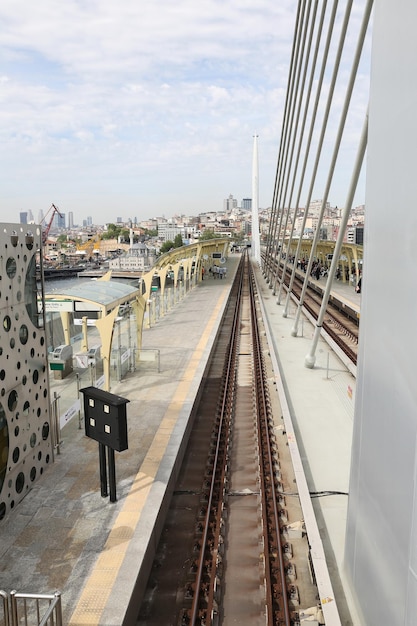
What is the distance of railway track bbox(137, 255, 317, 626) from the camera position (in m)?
5.45

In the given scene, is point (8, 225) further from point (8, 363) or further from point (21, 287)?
point (8, 363)

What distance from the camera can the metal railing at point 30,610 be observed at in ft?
12.1

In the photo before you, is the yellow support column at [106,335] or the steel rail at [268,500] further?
the yellow support column at [106,335]

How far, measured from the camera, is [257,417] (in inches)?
431

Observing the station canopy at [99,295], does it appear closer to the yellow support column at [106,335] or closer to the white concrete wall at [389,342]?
the yellow support column at [106,335]

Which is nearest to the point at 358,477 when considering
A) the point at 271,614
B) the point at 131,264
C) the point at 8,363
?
the point at 271,614

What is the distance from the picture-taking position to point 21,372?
670 cm

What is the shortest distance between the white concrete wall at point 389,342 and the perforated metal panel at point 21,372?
4.18m

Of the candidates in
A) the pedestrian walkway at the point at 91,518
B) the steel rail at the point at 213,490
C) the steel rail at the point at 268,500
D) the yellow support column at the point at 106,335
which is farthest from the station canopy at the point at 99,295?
the steel rail at the point at 268,500

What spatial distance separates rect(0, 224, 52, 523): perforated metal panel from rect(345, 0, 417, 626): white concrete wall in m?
4.18

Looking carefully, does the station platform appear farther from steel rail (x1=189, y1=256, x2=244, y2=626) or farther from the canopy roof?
the canopy roof

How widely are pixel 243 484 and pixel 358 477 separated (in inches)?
149

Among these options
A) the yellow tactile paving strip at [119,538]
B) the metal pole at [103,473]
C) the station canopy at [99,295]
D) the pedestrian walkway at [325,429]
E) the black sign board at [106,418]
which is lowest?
the pedestrian walkway at [325,429]

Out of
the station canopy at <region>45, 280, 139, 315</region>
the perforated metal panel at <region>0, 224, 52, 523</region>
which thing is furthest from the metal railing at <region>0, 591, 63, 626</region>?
the station canopy at <region>45, 280, 139, 315</region>
